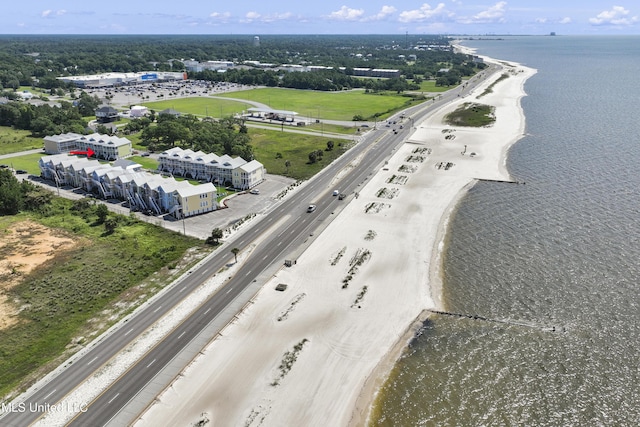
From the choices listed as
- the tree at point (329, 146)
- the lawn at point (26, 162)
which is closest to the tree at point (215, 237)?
the lawn at point (26, 162)

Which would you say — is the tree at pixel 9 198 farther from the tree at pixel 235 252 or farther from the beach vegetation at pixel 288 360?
the beach vegetation at pixel 288 360

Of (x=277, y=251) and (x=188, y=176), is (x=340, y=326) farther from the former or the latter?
(x=188, y=176)

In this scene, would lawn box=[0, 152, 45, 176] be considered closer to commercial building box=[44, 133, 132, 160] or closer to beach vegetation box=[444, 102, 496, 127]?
commercial building box=[44, 133, 132, 160]

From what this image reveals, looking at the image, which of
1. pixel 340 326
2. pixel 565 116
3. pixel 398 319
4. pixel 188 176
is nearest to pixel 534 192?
pixel 398 319

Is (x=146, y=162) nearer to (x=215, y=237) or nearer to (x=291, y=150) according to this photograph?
(x=291, y=150)

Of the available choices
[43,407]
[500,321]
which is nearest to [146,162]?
[43,407]

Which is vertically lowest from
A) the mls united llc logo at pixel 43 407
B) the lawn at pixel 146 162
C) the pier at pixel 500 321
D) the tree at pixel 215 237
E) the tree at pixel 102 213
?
the pier at pixel 500 321
